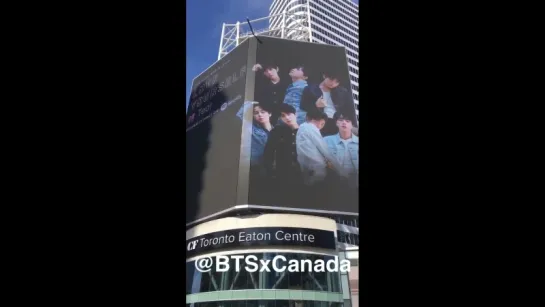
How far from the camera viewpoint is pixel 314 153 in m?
21.4

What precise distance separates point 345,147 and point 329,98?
243 centimetres

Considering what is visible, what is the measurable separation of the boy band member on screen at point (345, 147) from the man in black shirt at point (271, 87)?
2.57 metres

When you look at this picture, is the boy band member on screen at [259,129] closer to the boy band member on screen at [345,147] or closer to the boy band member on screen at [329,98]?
the boy band member on screen at [329,98]

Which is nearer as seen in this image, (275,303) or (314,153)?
(275,303)

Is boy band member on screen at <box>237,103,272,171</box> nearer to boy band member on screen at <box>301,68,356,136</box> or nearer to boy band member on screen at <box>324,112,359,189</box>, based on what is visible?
boy band member on screen at <box>301,68,356,136</box>

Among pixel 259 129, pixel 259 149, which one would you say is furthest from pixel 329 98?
pixel 259 149

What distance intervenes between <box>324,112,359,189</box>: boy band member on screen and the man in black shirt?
257cm

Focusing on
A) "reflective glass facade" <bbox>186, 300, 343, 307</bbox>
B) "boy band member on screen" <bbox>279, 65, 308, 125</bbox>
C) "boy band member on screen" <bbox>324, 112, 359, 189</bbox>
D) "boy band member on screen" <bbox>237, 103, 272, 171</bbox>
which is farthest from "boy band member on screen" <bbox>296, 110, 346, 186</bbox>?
"reflective glass facade" <bbox>186, 300, 343, 307</bbox>

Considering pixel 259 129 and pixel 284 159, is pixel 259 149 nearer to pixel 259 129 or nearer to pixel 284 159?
pixel 259 129

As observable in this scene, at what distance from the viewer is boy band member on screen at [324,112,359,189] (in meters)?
21.4
